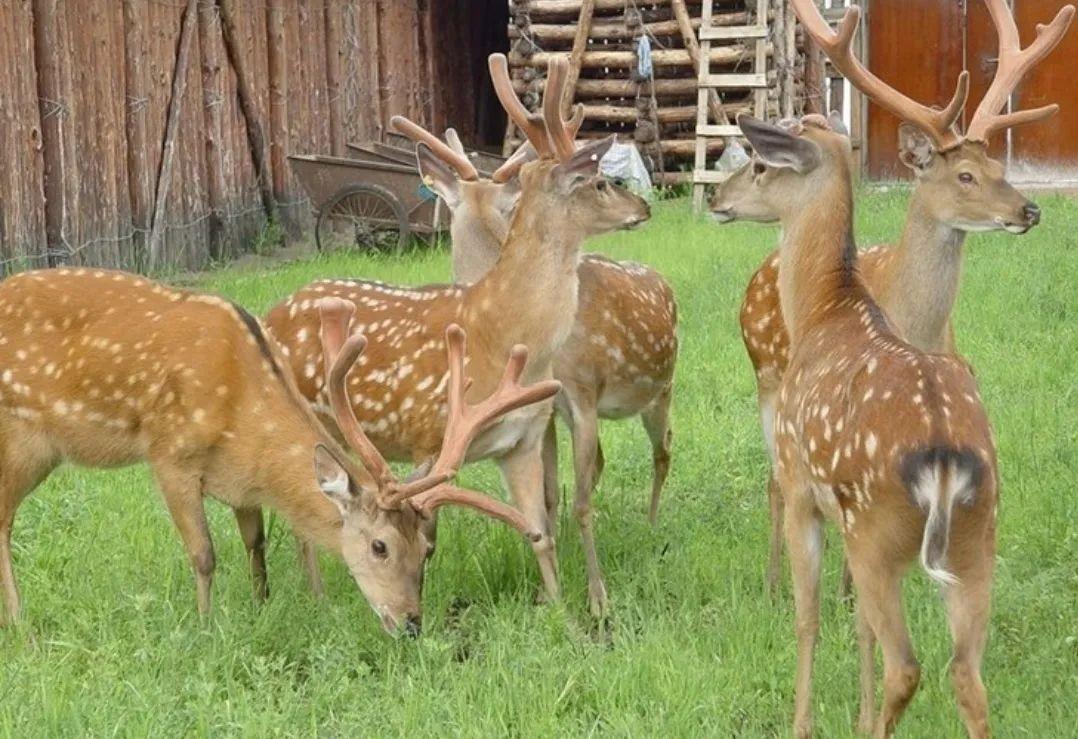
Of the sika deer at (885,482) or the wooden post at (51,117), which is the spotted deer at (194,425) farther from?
the wooden post at (51,117)

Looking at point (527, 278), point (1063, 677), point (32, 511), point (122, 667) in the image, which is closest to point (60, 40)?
point (32, 511)

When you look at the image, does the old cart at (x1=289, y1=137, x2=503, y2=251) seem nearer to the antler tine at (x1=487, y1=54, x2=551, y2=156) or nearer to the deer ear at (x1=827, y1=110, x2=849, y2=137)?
the antler tine at (x1=487, y1=54, x2=551, y2=156)

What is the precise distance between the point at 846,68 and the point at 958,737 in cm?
283

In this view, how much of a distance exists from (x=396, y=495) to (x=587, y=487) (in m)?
1.43

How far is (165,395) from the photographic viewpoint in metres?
5.92

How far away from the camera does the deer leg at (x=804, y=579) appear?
4859 millimetres

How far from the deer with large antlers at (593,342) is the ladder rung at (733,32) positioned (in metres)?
10.9

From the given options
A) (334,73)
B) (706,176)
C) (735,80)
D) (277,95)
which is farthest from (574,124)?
(735,80)

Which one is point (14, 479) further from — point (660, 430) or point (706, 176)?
Result: point (706, 176)

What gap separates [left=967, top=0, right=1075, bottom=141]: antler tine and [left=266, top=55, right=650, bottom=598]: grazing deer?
1297 millimetres

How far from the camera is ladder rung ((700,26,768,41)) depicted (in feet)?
61.3

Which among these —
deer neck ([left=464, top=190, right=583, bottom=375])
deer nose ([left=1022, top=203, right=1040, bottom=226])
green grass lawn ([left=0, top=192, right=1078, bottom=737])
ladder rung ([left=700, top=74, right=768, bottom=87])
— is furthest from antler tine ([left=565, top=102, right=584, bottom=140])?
ladder rung ([left=700, top=74, right=768, bottom=87])

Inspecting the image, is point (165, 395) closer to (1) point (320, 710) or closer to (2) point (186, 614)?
(2) point (186, 614)

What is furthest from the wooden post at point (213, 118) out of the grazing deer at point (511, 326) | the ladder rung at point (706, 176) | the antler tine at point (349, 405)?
the antler tine at point (349, 405)
